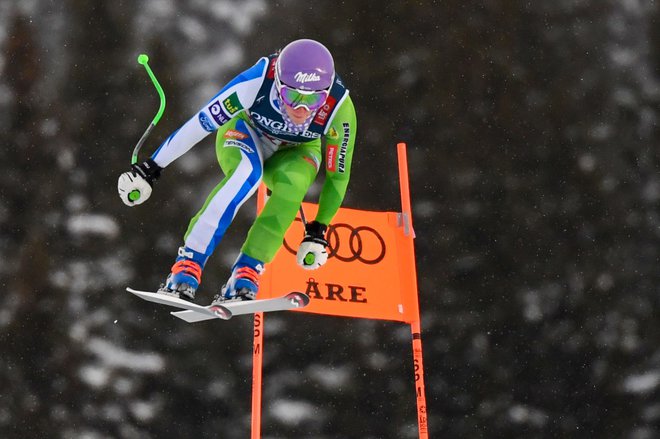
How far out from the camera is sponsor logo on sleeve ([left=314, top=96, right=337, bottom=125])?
442 centimetres

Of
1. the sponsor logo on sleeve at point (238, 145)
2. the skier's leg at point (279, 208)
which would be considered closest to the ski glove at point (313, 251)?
the skier's leg at point (279, 208)

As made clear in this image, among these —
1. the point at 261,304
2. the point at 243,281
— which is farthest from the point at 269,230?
the point at 261,304

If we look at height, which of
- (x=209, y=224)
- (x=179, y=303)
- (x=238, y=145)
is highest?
(x=238, y=145)

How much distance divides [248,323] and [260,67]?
480cm

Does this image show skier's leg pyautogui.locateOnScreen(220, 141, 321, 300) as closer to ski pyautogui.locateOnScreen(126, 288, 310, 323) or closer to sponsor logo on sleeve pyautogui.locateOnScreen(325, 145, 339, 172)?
ski pyautogui.locateOnScreen(126, 288, 310, 323)

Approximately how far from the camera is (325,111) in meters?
4.43

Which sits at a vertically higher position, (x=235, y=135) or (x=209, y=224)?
(x=235, y=135)

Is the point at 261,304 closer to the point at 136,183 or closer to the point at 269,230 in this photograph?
the point at 269,230

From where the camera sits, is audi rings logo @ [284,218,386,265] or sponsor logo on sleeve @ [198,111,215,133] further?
audi rings logo @ [284,218,386,265]

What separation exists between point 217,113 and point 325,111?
0.50 metres

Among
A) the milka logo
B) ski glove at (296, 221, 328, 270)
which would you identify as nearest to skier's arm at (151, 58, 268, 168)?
the milka logo

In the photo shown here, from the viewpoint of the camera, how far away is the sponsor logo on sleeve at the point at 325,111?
442 centimetres

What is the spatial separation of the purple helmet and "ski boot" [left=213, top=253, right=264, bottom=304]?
0.81m

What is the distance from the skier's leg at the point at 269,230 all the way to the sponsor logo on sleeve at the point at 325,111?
0.74 ft
